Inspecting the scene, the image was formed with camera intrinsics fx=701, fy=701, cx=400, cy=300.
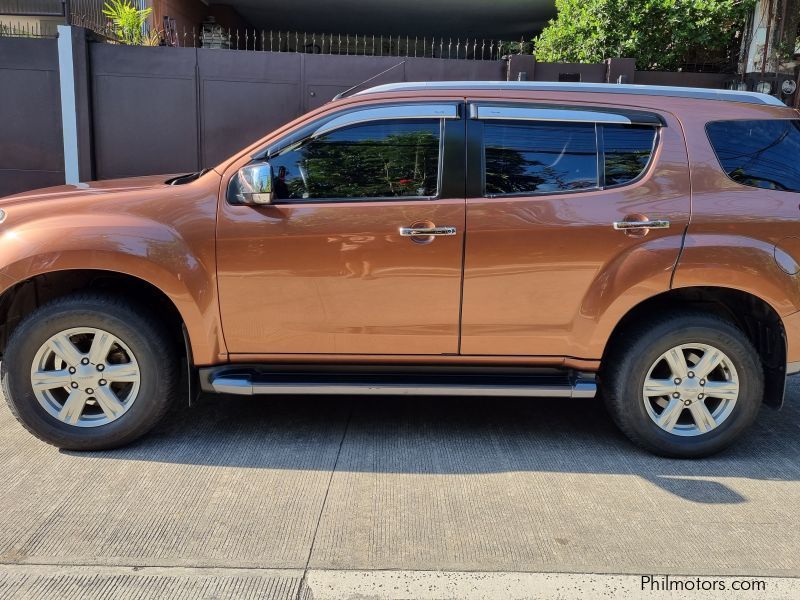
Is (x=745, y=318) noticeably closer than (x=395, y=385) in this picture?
No

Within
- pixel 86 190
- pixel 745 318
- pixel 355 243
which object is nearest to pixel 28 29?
pixel 86 190

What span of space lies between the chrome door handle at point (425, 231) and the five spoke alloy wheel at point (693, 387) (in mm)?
1370

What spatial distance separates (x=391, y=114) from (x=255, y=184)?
0.87 metres

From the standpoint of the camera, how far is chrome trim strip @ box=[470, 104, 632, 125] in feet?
13.0

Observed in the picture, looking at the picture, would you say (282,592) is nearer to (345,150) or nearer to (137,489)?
(137,489)

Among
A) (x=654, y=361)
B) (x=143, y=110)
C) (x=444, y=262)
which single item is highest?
(x=143, y=110)

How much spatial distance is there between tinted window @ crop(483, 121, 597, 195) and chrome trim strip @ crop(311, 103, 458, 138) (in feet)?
0.81

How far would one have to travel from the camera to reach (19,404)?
12.6 ft

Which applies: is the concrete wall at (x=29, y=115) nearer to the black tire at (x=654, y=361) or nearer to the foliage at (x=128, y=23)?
the foliage at (x=128, y=23)

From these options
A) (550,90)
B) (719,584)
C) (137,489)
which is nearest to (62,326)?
(137,489)

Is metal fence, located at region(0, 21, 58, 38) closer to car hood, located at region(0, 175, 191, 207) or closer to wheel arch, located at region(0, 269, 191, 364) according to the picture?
car hood, located at region(0, 175, 191, 207)

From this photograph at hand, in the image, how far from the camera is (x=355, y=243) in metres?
3.85

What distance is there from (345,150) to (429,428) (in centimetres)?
179

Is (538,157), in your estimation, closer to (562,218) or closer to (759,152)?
(562,218)
